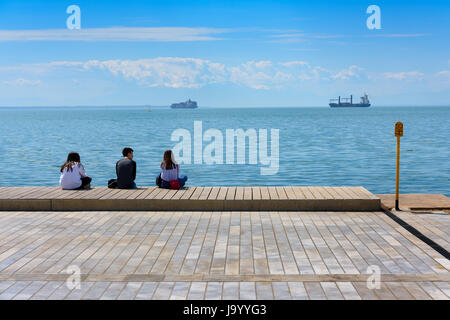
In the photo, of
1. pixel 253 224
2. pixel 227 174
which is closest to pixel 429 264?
pixel 253 224

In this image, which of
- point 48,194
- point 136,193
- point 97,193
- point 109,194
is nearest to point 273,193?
point 136,193

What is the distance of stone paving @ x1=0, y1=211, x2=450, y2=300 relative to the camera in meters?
6.49

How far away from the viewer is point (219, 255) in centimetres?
805

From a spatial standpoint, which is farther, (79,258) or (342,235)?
(342,235)

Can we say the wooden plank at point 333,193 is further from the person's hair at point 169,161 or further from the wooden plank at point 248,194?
the person's hair at point 169,161

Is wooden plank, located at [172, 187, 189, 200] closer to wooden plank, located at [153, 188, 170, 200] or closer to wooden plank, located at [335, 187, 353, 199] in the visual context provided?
wooden plank, located at [153, 188, 170, 200]

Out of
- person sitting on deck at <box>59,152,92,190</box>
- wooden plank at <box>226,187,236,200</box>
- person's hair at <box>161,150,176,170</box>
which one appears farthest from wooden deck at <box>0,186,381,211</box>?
person's hair at <box>161,150,176,170</box>

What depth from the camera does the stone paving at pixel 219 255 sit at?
6492mm

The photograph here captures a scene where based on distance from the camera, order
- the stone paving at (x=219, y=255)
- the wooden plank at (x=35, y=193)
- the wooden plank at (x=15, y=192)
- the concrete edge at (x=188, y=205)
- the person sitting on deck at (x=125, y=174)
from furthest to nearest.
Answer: the person sitting on deck at (x=125, y=174)
the wooden plank at (x=15, y=192)
the wooden plank at (x=35, y=193)
the concrete edge at (x=188, y=205)
the stone paving at (x=219, y=255)

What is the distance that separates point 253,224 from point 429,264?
347 cm

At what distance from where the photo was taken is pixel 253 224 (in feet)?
33.5

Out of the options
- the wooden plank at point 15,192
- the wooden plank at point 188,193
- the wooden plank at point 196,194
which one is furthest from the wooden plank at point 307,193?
the wooden plank at point 15,192

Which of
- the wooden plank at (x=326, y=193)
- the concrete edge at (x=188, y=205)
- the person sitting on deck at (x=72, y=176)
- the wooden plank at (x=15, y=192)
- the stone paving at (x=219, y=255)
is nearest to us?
the stone paving at (x=219, y=255)
